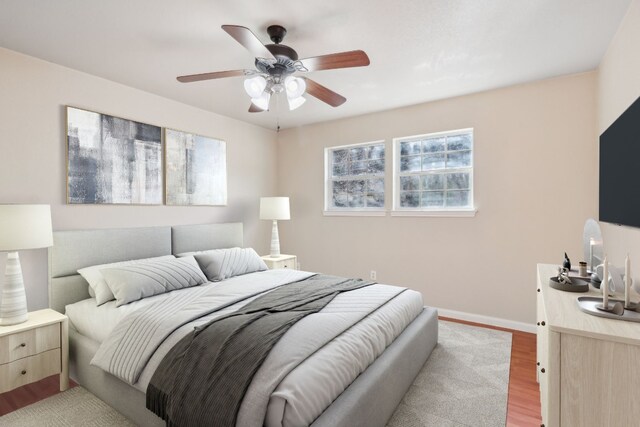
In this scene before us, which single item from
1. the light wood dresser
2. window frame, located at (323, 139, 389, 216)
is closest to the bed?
the light wood dresser

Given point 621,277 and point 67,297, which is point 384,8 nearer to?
point 621,277

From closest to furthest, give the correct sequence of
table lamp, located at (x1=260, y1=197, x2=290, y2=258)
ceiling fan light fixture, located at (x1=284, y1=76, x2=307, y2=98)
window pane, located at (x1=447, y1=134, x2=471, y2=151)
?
ceiling fan light fixture, located at (x1=284, y1=76, x2=307, y2=98), window pane, located at (x1=447, y1=134, x2=471, y2=151), table lamp, located at (x1=260, y1=197, x2=290, y2=258)

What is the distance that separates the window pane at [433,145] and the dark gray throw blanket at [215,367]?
9.01 ft

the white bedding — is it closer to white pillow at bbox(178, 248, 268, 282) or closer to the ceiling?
white pillow at bbox(178, 248, 268, 282)

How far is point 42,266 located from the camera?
8.79 feet

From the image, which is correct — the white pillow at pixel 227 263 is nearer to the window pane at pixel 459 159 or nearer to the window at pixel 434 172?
the window at pixel 434 172

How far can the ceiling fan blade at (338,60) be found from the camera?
6.01 feet

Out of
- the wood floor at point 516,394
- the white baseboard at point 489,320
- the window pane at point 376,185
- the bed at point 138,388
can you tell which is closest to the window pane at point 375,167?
the window pane at point 376,185

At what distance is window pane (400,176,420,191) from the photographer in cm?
402

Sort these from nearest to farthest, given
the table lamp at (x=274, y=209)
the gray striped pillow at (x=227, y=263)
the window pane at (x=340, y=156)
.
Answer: the gray striped pillow at (x=227, y=263)
the table lamp at (x=274, y=209)
the window pane at (x=340, y=156)

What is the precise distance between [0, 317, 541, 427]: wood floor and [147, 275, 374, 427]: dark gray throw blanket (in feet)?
4.15

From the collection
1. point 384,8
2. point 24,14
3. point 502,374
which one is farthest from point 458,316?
point 24,14

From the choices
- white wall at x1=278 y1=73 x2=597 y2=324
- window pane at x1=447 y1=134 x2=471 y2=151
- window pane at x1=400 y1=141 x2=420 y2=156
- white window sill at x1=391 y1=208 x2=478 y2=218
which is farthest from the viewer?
window pane at x1=400 y1=141 x2=420 y2=156

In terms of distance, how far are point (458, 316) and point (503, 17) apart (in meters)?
2.94
